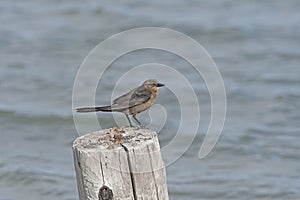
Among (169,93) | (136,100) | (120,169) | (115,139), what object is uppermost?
(169,93)

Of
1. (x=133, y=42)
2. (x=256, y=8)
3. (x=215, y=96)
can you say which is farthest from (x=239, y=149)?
(x=256, y=8)

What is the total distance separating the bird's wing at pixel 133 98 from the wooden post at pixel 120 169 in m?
0.87

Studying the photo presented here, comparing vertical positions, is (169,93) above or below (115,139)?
above

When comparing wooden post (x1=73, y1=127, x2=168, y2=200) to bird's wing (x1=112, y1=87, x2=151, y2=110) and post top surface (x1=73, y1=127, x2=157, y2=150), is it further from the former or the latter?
bird's wing (x1=112, y1=87, x2=151, y2=110)

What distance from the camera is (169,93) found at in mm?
12102

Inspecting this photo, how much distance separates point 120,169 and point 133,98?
1.20 metres

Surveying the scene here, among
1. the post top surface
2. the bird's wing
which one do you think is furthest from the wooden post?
the bird's wing

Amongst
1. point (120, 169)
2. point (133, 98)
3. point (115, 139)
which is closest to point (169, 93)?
point (133, 98)

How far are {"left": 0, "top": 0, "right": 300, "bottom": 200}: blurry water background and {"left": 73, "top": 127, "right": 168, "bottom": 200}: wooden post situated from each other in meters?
4.00

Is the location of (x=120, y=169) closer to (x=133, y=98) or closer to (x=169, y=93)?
(x=133, y=98)

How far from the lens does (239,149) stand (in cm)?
1034

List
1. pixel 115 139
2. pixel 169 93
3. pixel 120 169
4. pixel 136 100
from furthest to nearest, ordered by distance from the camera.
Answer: pixel 169 93 → pixel 136 100 → pixel 115 139 → pixel 120 169

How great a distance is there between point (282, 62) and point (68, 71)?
330 cm

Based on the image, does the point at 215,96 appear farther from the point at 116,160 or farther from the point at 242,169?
the point at 116,160
